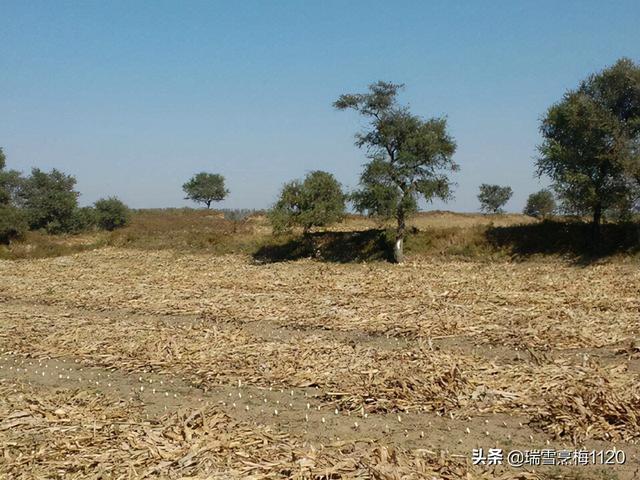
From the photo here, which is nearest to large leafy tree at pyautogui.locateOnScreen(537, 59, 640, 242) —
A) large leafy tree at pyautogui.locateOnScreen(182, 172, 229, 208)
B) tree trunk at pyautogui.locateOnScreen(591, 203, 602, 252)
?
tree trunk at pyautogui.locateOnScreen(591, 203, 602, 252)

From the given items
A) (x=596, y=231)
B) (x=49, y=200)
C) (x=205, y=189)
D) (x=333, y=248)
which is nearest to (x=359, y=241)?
(x=333, y=248)

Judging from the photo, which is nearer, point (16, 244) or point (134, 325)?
point (134, 325)

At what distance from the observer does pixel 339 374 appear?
10977 mm

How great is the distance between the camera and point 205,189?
11294 centimetres

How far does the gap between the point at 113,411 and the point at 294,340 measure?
5.80 meters

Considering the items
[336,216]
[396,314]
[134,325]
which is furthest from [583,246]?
[134,325]

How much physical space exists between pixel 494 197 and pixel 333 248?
64477 millimetres

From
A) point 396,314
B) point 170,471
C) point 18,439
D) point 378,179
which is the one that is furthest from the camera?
point 378,179

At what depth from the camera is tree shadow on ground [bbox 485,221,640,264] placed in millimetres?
33938

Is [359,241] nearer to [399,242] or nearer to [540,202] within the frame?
[399,242]

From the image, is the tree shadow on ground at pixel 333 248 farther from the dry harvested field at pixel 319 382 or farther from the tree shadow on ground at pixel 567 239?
the dry harvested field at pixel 319 382

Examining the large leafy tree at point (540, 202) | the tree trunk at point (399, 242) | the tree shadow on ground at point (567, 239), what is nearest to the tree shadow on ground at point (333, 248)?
the tree trunk at point (399, 242)

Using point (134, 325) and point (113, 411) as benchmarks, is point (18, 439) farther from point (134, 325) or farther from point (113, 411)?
point (134, 325)

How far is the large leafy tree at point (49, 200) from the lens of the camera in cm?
6097
